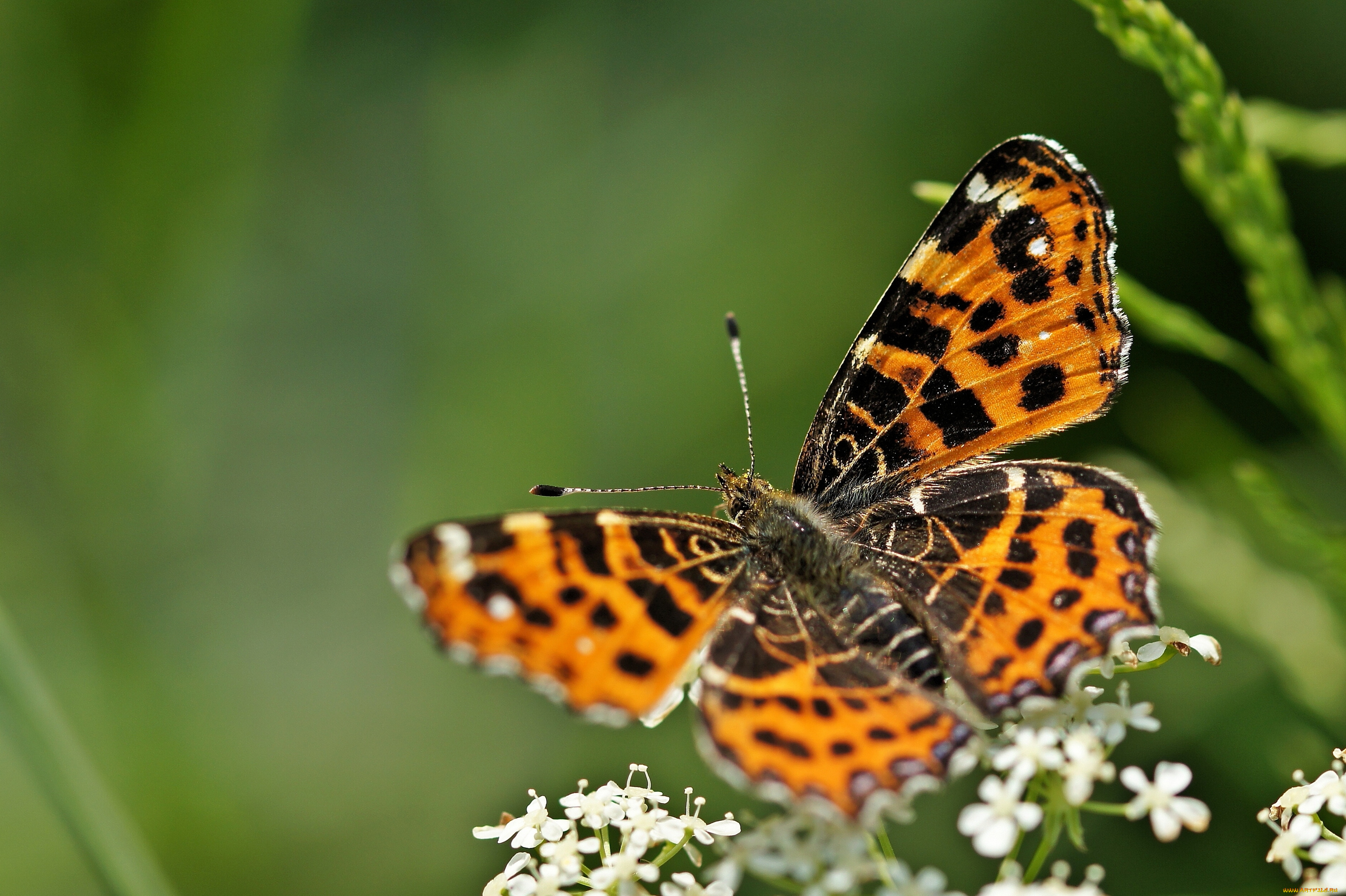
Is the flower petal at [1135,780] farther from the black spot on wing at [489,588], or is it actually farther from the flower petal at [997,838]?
the black spot on wing at [489,588]

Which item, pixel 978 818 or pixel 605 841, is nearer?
pixel 978 818

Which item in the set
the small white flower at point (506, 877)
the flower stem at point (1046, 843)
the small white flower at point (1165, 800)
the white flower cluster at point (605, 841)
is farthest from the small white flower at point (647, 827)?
the small white flower at point (1165, 800)

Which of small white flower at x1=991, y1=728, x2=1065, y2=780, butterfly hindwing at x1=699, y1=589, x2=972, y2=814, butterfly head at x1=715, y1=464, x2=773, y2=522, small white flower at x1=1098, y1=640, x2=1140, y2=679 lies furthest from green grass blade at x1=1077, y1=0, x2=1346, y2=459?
butterfly head at x1=715, y1=464, x2=773, y2=522

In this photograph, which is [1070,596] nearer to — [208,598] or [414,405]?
[414,405]

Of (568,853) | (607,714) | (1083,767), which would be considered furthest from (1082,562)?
(568,853)

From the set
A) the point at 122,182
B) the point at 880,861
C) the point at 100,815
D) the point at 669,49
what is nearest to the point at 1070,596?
the point at 880,861

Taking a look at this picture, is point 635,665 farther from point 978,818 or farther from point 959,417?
point 959,417

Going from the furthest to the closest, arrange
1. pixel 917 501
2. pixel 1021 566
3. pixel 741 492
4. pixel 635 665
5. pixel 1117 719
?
pixel 741 492, pixel 917 501, pixel 1021 566, pixel 1117 719, pixel 635 665
